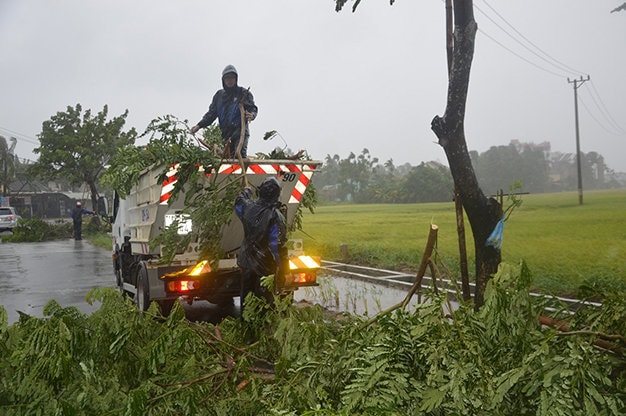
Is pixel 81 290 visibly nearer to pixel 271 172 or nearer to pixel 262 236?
pixel 271 172

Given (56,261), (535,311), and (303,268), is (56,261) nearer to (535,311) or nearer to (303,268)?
(303,268)

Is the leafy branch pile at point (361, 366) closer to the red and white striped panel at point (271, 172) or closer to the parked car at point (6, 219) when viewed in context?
the red and white striped panel at point (271, 172)

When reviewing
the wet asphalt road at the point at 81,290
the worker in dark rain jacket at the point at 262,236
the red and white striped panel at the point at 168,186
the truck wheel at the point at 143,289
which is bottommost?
the wet asphalt road at the point at 81,290

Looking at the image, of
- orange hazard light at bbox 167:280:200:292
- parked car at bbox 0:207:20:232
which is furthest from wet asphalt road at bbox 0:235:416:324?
parked car at bbox 0:207:20:232

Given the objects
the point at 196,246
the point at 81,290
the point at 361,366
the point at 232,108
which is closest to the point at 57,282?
the point at 81,290

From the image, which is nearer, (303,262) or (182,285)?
(182,285)

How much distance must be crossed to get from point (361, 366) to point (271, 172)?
194 inches

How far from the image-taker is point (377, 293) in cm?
1002

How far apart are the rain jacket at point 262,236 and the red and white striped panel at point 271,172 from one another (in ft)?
3.26

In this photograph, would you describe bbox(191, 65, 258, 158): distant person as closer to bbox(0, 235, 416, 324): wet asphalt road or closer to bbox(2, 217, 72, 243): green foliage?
bbox(0, 235, 416, 324): wet asphalt road

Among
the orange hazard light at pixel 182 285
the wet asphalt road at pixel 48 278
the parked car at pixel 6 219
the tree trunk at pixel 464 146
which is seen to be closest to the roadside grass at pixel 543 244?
the tree trunk at pixel 464 146

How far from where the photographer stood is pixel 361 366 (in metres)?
2.08

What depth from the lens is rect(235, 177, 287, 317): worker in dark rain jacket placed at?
18.1ft

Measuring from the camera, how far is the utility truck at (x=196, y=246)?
6518 mm
